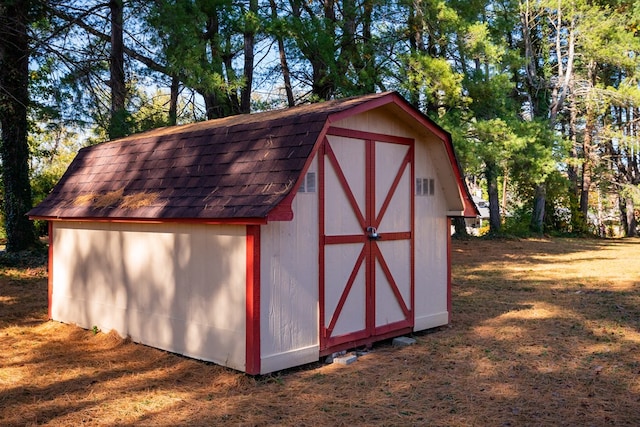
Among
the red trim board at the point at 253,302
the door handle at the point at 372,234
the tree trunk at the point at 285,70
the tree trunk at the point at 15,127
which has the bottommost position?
the red trim board at the point at 253,302

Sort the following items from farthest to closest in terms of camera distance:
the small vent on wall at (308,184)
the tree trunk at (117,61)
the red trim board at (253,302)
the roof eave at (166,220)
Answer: the tree trunk at (117,61) → the small vent on wall at (308,184) → the red trim board at (253,302) → the roof eave at (166,220)

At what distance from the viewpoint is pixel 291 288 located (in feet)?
23.0

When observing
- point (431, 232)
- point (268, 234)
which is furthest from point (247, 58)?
point (268, 234)

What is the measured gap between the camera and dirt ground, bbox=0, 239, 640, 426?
221 inches

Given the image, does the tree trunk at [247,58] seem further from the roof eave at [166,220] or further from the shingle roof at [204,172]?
the roof eave at [166,220]

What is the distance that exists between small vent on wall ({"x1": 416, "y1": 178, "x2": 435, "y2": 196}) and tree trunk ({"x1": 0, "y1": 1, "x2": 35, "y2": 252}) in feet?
37.1

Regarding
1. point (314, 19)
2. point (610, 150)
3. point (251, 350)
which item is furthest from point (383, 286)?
point (610, 150)

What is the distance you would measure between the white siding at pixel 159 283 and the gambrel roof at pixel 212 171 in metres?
0.31

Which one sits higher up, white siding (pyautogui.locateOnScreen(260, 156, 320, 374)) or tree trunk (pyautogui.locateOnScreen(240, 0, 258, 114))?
tree trunk (pyautogui.locateOnScreen(240, 0, 258, 114))

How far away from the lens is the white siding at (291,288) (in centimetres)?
673

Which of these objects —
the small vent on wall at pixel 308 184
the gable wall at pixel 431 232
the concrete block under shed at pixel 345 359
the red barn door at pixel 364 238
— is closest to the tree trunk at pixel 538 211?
the gable wall at pixel 431 232

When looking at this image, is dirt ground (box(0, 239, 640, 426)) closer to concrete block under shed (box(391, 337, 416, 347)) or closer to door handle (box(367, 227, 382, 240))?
concrete block under shed (box(391, 337, 416, 347))

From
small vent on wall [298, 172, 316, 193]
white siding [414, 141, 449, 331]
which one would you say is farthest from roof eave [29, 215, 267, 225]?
white siding [414, 141, 449, 331]

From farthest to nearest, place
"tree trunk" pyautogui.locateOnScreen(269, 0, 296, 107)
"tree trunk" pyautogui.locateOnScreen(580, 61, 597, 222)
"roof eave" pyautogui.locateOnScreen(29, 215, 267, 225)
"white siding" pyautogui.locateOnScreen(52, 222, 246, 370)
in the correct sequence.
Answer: "tree trunk" pyautogui.locateOnScreen(580, 61, 597, 222), "tree trunk" pyautogui.locateOnScreen(269, 0, 296, 107), "white siding" pyautogui.locateOnScreen(52, 222, 246, 370), "roof eave" pyautogui.locateOnScreen(29, 215, 267, 225)
